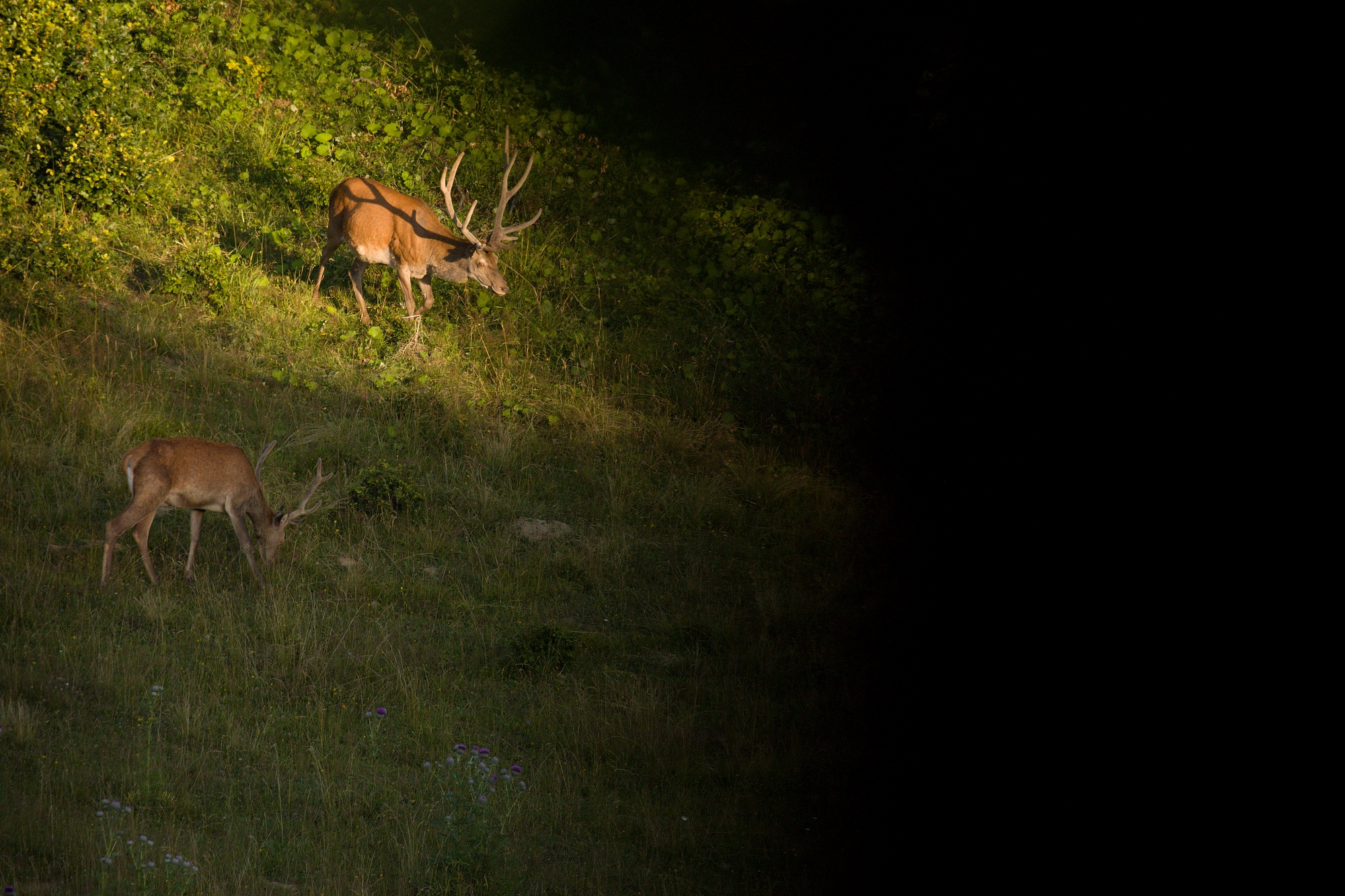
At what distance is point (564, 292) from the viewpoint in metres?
12.7

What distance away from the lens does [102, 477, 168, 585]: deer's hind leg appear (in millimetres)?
6766

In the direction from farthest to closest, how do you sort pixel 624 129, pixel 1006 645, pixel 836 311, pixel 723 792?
pixel 624 129, pixel 836 311, pixel 723 792, pixel 1006 645

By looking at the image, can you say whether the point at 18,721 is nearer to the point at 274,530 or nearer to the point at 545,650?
the point at 274,530

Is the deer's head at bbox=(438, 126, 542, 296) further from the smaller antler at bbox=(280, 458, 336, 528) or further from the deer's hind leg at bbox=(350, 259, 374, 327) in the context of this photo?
the smaller antler at bbox=(280, 458, 336, 528)

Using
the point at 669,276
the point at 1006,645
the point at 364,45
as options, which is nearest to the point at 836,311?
the point at 669,276

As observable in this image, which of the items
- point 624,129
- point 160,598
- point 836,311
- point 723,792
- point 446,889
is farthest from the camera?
point 624,129

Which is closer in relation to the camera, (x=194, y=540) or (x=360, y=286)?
(x=194, y=540)

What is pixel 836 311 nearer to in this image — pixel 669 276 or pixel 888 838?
pixel 669 276

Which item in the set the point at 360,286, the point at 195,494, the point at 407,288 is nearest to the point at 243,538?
the point at 195,494

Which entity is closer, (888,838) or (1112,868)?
(1112,868)

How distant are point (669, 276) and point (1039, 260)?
10.3m

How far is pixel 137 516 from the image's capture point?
22.3 ft

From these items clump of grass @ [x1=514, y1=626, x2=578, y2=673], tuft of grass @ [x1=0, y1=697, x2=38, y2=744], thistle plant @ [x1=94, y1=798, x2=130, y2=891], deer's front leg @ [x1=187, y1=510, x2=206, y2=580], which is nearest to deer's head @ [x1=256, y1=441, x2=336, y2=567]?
deer's front leg @ [x1=187, y1=510, x2=206, y2=580]

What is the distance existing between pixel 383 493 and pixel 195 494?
5.33ft
